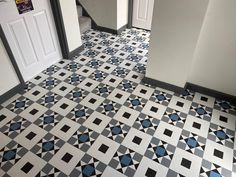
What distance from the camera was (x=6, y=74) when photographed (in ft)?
8.20

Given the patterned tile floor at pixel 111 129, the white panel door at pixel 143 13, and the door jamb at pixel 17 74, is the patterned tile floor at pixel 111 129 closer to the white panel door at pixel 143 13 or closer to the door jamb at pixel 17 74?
the door jamb at pixel 17 74

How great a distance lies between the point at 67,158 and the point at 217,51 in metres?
2.05

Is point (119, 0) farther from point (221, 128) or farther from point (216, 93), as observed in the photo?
point (221, 128)

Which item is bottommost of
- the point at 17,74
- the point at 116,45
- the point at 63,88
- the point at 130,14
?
the point at 63,88

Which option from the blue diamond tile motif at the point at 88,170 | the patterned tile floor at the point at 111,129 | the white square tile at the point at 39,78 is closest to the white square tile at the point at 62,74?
the patterned tile floor at the point at 111,129

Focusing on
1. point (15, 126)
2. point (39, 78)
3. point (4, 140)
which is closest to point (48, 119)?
point (15, 126)

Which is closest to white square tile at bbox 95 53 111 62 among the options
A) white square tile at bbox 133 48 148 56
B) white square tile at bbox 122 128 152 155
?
white square tile at bbox 133 48 148 56

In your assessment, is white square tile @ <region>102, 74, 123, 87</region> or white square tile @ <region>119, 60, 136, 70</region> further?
white square tile @ <region>119, 60, 136, 70</region>

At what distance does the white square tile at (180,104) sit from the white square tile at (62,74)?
1.60 m

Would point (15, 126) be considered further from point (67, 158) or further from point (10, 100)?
point (67, 158)

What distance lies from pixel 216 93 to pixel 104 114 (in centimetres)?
150

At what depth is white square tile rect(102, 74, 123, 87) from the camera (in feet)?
9.46

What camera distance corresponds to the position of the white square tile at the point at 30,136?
2109 mm

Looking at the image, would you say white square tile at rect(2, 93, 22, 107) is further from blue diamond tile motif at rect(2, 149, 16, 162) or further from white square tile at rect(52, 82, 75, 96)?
blue diamond tile motif at rect(2, 149, 16, 162)
